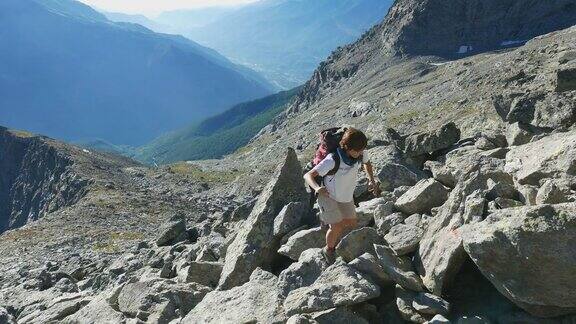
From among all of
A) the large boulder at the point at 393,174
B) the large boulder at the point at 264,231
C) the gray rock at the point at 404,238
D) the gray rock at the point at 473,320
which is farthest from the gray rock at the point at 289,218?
the gray rock at the point at 473,320

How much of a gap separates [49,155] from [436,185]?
142 m

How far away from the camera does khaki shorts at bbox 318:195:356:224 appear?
593 inches

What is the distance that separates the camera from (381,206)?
17.9 m

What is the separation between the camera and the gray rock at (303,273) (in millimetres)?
14516

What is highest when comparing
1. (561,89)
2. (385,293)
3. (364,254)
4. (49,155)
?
(49,155)

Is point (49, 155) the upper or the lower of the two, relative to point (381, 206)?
upper

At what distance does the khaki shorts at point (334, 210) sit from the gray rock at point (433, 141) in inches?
424

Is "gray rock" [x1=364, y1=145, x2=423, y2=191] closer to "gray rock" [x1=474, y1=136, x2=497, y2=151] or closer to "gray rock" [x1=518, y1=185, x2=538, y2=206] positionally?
"gray rock" [x1=474, y1=136, x2=497, y2=151]

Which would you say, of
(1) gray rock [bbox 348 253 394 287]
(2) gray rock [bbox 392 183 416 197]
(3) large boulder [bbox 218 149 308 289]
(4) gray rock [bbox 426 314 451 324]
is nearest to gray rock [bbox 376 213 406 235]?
(2) gray rock [bbox 392 183 416 197]

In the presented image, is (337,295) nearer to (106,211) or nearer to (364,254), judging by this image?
(364,254)

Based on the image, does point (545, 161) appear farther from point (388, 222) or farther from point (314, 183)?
Answer: point (314, 183)

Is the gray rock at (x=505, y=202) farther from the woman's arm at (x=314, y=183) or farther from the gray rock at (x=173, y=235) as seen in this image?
the gray rock at (x=173, y=235)

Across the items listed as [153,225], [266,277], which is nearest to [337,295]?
[266,277]

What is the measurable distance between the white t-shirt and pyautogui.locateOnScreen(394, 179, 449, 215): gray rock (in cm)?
332
